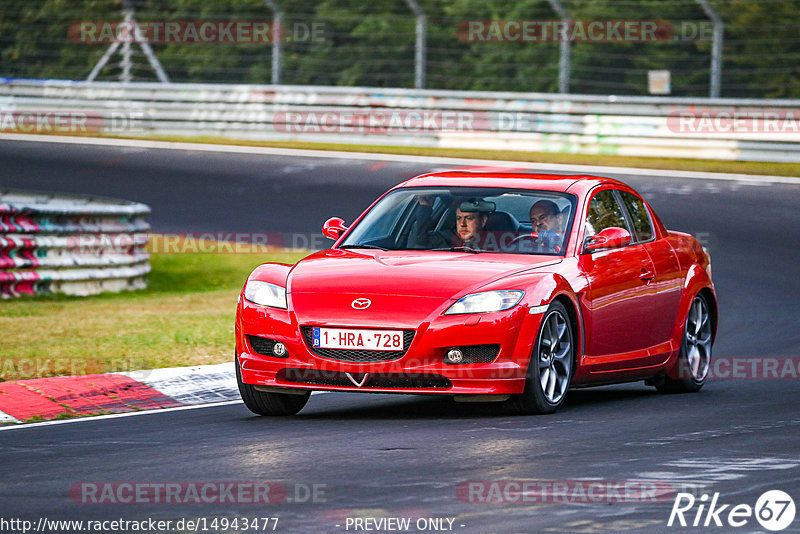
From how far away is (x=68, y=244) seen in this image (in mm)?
15930

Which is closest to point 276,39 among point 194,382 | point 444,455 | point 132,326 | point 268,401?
point 132,326

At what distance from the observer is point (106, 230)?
16.4m

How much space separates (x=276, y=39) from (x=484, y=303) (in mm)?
20226

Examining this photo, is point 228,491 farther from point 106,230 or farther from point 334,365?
point 106,230

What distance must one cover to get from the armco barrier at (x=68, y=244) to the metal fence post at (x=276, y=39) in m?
11.4

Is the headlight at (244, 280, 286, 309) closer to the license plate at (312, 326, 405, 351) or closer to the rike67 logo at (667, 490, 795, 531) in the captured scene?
the license plate at (312, 326, 405, 351)

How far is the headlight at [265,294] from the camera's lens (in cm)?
868

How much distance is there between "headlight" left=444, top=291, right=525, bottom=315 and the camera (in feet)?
27.6

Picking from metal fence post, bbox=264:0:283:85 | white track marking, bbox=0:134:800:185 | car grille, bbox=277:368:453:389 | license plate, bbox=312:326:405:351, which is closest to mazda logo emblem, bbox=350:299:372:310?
license plate, bbox=312:326:405:351

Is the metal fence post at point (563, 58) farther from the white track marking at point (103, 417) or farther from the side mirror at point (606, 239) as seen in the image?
the white track marking at point (103, 417)

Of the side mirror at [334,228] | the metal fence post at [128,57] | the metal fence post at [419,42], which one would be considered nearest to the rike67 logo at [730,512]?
the side mirror at [334,228]

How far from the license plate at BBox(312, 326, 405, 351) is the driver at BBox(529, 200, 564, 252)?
1.47m

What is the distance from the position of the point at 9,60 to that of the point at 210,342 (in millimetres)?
22204

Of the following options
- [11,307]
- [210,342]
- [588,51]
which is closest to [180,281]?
[11,307]
